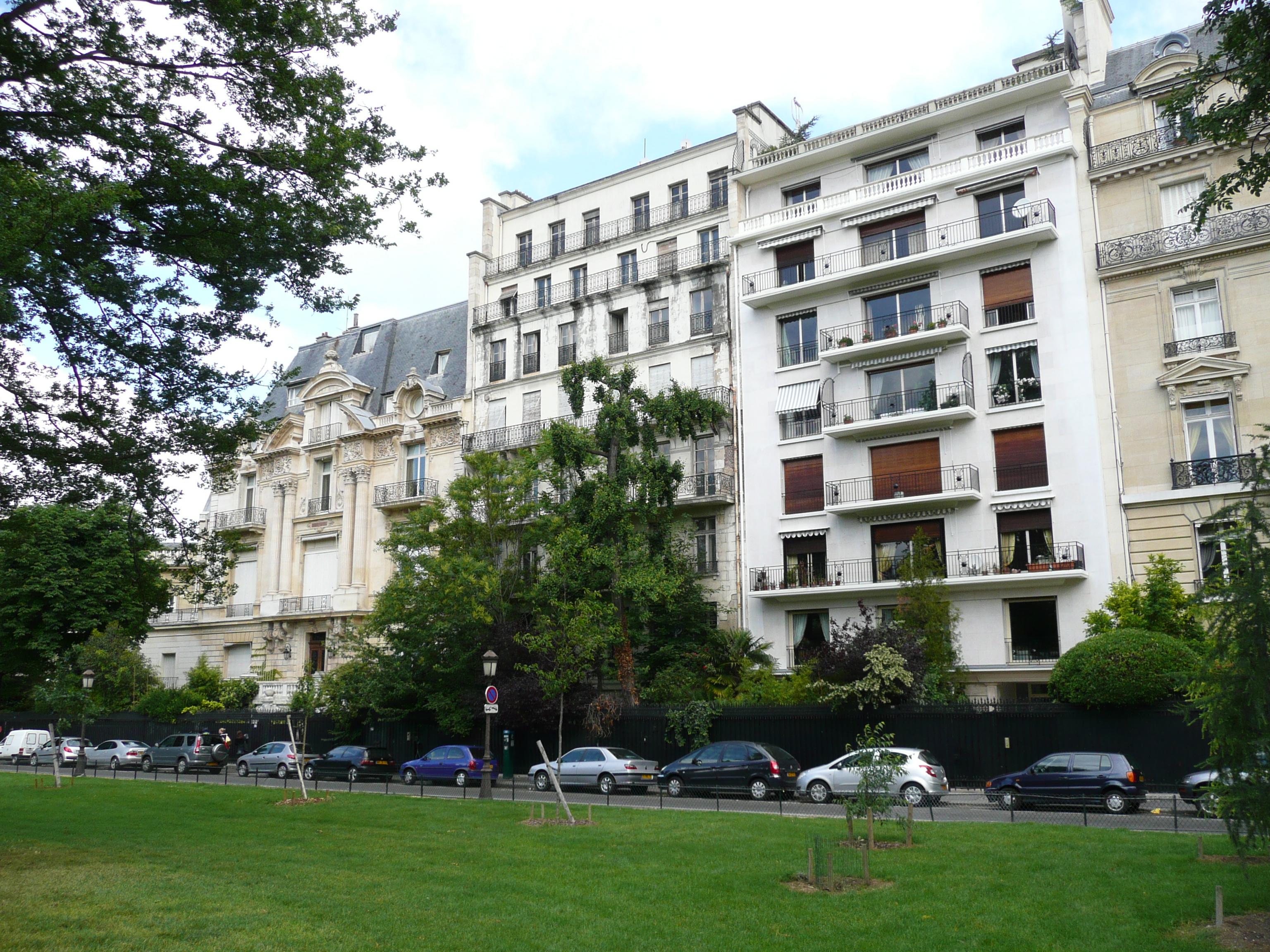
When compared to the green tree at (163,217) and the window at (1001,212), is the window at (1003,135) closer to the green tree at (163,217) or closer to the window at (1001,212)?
the window at (1001,212)

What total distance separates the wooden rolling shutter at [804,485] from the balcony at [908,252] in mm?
5941

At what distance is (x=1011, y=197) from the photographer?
32.6 m

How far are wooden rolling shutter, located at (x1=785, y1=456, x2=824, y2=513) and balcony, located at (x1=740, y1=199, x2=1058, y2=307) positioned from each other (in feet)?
19.5

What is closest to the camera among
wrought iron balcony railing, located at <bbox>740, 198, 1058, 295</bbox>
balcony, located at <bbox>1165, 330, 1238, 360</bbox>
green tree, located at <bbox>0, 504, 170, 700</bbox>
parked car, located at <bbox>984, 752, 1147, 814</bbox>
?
parked car, located at <bbox>984, 752, 1147, 814</bbox>

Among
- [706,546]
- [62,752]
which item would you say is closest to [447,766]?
[706,546]

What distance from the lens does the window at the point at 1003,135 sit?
33.1m

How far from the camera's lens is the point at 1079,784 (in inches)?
850

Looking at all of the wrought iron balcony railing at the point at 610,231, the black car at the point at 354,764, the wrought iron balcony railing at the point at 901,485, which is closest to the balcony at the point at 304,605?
the black car at the point at 354,764

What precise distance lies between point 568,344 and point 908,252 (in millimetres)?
14488

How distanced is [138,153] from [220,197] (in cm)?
113

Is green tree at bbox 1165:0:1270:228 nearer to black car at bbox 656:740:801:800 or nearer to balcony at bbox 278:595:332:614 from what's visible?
black car at bbox 656:740:801:800

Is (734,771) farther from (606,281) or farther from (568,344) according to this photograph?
(606,281)

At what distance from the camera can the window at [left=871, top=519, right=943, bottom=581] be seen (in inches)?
1262

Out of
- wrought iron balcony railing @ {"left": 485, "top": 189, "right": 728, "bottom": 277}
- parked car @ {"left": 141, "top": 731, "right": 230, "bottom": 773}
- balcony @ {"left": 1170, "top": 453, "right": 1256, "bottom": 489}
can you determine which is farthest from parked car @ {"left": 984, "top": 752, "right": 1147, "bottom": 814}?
parked car @ {"left": 141, "top": 731, "right": 230, "bottom": 773}
